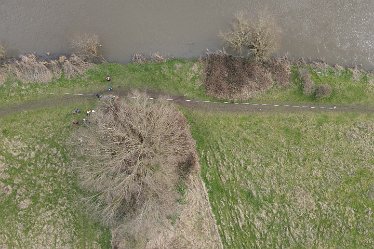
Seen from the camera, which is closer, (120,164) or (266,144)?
(120,164)

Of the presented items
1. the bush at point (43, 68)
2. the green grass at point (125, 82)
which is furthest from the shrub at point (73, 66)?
the green grass at point (125, 82)

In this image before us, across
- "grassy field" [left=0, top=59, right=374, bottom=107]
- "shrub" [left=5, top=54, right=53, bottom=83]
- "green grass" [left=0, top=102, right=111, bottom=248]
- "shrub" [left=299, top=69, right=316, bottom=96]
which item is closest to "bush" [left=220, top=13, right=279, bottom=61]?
"grassy field" [left=0, top=59, right=374, bottom=107]

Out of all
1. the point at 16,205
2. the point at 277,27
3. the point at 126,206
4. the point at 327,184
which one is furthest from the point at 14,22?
the point at 327,184

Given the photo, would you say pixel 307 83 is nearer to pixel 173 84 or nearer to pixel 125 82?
pixel 173 84

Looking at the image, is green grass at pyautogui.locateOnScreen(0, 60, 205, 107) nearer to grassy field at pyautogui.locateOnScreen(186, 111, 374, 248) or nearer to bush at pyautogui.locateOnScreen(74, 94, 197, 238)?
bush at pyautogui.locateOnScreen(74, 94, 197, 238)

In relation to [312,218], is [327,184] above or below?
above

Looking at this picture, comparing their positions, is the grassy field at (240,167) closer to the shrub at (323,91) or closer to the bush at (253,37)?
the shrub at (323,91)

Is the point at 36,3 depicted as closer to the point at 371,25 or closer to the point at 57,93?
the point at 57,93
